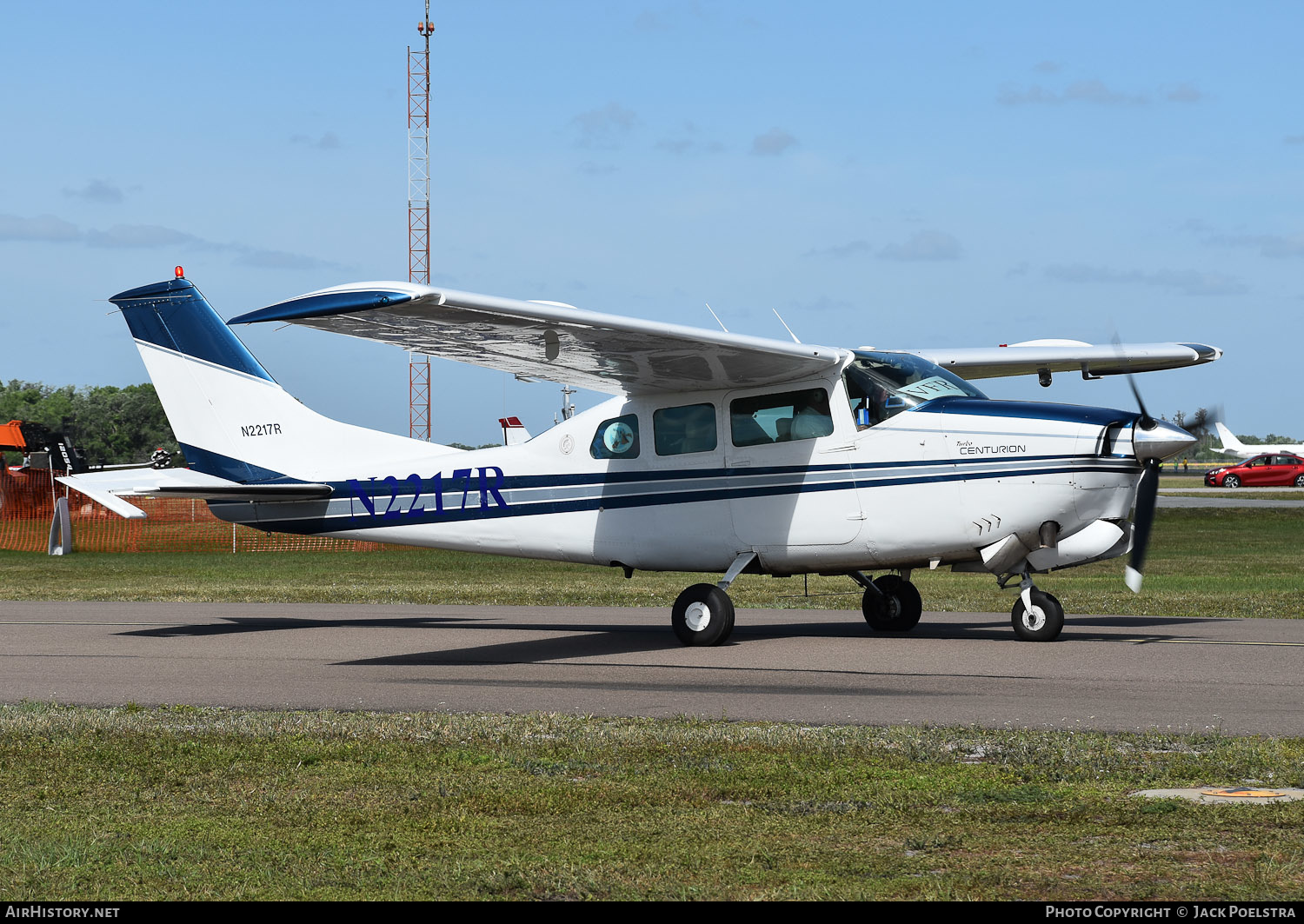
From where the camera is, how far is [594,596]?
19.7 m

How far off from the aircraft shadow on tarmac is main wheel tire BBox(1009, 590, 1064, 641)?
0.65ft

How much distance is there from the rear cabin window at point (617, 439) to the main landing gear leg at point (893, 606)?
2.88m

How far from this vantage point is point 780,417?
12.9 m

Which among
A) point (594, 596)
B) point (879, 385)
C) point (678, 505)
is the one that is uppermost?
point (879, 385)

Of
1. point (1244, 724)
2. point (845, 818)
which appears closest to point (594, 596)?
point (1244, 724)

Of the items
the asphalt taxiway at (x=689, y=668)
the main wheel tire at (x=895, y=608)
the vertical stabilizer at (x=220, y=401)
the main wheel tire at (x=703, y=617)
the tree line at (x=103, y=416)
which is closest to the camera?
the asphalt taxiway at (x=689, y=668)

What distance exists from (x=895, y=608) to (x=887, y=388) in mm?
2801

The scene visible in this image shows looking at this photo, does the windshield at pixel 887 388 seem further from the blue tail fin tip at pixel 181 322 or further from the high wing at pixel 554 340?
the blue tail fin tip at pixel 181 322

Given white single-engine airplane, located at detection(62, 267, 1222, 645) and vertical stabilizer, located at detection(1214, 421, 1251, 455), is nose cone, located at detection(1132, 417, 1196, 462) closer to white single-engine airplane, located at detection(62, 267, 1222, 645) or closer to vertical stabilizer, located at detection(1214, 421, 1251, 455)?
white single-engine airplane, located at detection(62, 267, 1222, 645)

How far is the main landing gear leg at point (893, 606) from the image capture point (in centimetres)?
1418

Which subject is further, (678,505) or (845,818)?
(678,505)

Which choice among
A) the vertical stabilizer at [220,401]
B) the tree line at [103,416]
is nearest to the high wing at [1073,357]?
the vertical stabilizer at [220,401]
